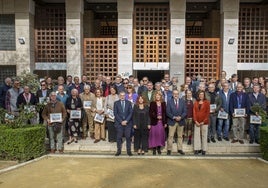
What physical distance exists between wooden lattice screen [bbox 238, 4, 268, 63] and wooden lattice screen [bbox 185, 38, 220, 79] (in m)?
1.50

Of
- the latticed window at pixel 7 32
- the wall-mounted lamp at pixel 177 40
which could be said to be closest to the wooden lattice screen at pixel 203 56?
→ the wall-mounted lamp at pixel 177 40

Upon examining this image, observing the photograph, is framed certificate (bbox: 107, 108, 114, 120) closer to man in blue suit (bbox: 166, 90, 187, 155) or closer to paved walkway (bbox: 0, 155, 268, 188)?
paved walkway (bbox: 0, 155, 268, 188)

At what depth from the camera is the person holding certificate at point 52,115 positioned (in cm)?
908

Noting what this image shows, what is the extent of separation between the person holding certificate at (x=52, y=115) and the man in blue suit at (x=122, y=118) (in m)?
1.58

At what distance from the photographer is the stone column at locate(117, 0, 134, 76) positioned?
15453 millimetres

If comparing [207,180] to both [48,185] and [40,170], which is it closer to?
[48,185]

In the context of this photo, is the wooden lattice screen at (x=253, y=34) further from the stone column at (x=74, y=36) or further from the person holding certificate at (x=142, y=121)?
the person holding certificate at (x=142, y=121)

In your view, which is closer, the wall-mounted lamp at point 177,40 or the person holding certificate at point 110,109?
the person holding certificate at point 110,109

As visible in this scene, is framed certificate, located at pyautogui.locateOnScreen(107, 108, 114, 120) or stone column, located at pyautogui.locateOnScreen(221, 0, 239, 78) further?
stone column, located at pyautogui.locateOnScreen(221, 0, 239, 78)

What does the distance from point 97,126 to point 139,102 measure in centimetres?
186

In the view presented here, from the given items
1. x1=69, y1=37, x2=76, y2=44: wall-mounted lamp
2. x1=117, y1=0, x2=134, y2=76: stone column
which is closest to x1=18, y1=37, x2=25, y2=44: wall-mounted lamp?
x1=69, y1=37, x2=76, y2=44: wall-mounted lamp

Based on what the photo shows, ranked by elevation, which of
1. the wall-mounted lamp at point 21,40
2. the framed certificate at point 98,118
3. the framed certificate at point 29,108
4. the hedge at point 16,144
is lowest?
the hedge at point 16,144

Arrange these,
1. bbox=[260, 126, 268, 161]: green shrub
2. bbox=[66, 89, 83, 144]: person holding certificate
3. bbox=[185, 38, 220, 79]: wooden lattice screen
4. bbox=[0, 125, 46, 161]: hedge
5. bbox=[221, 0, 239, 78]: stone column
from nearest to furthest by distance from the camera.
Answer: bbox=[0, 125, 46, 161]: hedge, bbox=[260, 126, 268, 161]: green shrub, bbox=[66, 89, 83, 144]: person holding certificate, bbox=[221, 0, 239, 78]: stone column, bbox=[185, 38, 220, 79]: wooden lattice screen

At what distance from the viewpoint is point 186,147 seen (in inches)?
374
